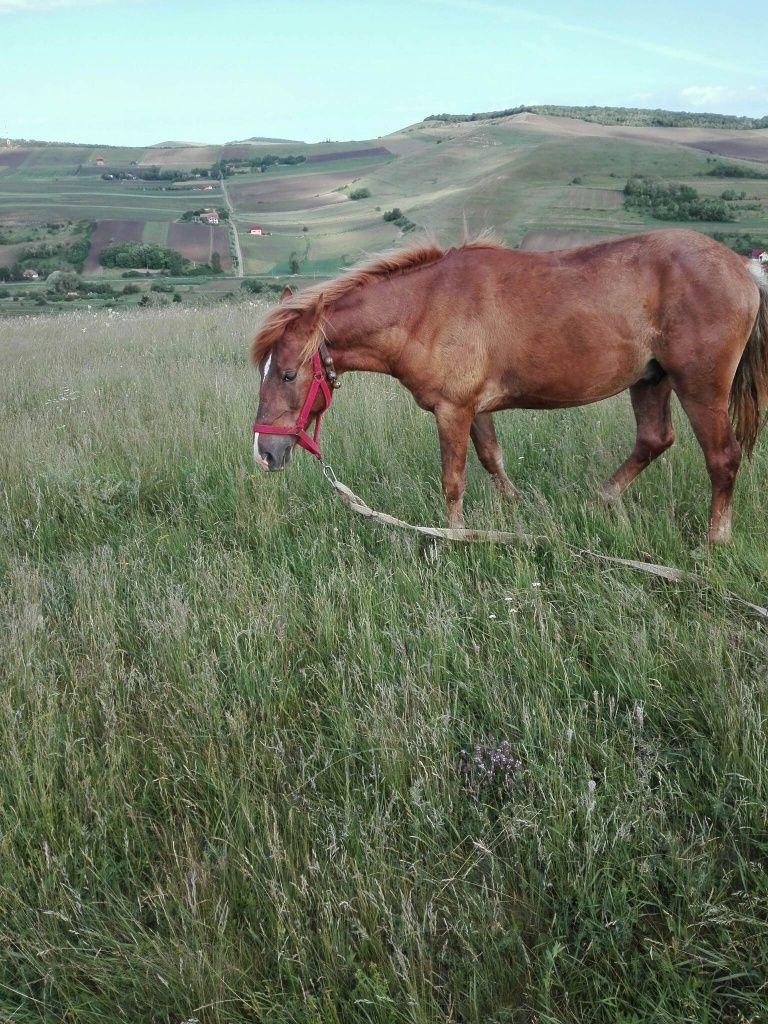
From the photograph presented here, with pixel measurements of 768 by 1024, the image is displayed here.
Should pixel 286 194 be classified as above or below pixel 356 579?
above

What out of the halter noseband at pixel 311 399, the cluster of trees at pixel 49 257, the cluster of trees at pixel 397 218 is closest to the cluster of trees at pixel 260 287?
the cluster of trees at pixel 397 218

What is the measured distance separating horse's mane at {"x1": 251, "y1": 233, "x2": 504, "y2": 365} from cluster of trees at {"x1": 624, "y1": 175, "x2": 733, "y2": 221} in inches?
751

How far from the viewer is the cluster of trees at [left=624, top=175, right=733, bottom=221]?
21.4 m

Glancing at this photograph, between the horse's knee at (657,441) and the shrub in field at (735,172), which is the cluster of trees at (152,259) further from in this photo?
the horse's knee at (657,441)

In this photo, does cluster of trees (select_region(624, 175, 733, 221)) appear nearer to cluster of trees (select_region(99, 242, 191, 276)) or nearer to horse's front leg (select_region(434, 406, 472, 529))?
horse's front leg (select_region(434, 406, 472, 529))

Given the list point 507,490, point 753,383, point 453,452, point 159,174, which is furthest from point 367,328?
point 159,174

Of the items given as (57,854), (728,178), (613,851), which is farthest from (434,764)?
(728,178)

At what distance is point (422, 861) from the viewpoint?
7.04ft

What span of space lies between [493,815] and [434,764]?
24 centimetres

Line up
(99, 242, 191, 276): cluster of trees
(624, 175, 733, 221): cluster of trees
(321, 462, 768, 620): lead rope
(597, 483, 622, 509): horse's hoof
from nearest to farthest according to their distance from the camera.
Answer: (321, 462, 768, 620): lead rope, (597, 483, 622, 509): horse's hoof, (624, 175, 733, 221): cluster of trees, (99, 242, 191, 276): cluster of trees

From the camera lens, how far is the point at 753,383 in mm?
4430

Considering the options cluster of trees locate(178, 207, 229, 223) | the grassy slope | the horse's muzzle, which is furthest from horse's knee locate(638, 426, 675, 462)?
cluster of trees locate(178, 207, 229, 223)

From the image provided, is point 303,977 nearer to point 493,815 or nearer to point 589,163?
point 493,815

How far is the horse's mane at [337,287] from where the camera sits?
4.20 m
